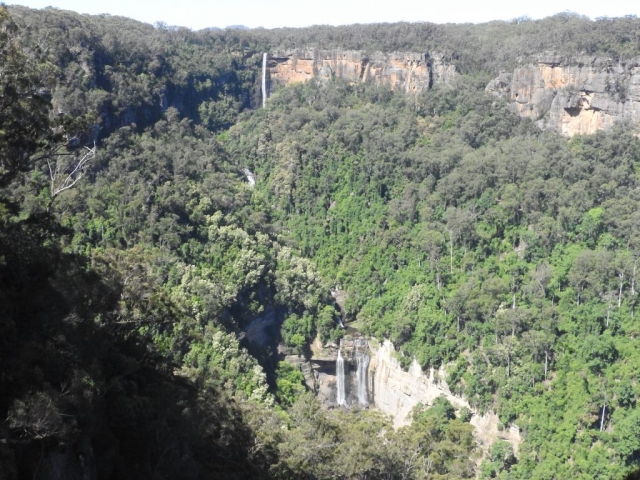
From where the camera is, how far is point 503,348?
31172mm

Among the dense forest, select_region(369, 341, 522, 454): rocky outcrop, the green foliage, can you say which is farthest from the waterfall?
the green foliage

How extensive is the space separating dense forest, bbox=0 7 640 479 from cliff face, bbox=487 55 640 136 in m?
1.33

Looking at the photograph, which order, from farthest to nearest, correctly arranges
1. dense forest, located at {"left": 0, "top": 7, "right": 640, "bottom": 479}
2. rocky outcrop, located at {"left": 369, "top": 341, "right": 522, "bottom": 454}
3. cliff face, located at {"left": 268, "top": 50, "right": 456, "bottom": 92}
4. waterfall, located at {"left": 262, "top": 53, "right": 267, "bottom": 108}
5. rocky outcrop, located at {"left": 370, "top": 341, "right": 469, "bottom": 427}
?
waterfall, located at {"left": 262, "top": 53, "right": 267, "bottom": 108} < cliff face, located at {"left": 268, "top": 50, "right": 456, "bottom": 92} < rocky outcrop, located at {"left": 370, "top": 341, "right": 469, "bottom": 427} < rocky outcrop, located at {"left": 369, "top": 341, "right": 522, "bottom": 454} < dense forest, located at {"left": 0, "top": 7, "right": 640, "bottom": 479}

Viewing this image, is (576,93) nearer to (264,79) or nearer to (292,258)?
(292,258)

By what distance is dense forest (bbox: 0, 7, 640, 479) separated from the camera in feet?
43.2

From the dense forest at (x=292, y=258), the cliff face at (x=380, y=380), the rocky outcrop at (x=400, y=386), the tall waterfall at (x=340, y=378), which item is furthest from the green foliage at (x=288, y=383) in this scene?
the rocky outcrop at (x=400, y=386)

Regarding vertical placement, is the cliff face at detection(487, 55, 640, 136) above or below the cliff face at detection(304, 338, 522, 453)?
above

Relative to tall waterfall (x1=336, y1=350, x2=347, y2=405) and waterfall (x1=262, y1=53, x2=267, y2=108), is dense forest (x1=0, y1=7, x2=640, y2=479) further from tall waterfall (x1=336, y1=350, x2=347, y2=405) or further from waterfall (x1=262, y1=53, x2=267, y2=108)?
tall waterfall (x1=336, y1=350, x2=347, y2=405)

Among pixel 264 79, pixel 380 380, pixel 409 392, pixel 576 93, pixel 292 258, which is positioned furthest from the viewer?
pixel 264 79

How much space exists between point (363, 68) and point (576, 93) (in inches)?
802

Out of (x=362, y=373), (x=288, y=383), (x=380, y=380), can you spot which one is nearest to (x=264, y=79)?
(x=362, y=373)

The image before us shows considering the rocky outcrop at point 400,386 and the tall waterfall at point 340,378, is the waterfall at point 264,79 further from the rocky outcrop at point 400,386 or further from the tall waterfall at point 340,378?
the rocky outcrop at point 400,386

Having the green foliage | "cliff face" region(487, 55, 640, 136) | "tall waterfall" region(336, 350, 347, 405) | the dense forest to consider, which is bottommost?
"tall waterfall" region(336, 350, 347, 405)

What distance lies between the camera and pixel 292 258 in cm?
4075
